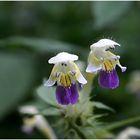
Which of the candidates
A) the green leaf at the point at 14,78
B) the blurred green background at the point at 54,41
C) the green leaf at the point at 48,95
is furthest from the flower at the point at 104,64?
the green leaf at the point at 14,78

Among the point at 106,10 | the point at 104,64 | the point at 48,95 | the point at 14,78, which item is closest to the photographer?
the point at 104,64

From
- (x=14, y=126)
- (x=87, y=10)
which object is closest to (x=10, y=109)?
(x=14, y=126)

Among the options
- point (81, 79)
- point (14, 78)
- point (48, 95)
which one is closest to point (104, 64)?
point (81, 79)

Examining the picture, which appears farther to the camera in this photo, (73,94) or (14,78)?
(14,78)

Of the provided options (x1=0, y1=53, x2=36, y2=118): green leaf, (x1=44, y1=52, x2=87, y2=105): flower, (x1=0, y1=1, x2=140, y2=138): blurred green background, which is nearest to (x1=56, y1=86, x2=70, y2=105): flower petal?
(x1=44, y1=52, x2=87, y2=105): flower

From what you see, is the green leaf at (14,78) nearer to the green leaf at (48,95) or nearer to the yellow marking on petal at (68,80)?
the green leaf at (48,95)

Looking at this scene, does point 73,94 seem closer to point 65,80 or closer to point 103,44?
point 65,80

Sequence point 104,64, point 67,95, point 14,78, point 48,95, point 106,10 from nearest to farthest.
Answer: point 67,95 < point 104,64 < point 48,95 < point 106,10 < point 14,78

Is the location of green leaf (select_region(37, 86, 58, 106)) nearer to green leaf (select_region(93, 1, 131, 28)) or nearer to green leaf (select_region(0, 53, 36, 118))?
green leaf (select_region(93, 1, 131, 28))
